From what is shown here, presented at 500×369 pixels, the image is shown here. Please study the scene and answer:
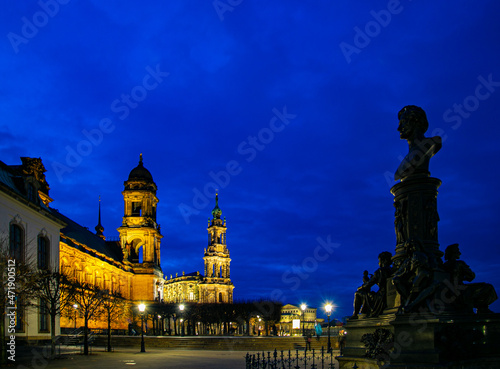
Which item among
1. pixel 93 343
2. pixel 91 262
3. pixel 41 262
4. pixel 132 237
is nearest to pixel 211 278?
pixel 132 237

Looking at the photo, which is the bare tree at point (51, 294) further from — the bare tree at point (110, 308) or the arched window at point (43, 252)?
the bare tree at point (110, 308)

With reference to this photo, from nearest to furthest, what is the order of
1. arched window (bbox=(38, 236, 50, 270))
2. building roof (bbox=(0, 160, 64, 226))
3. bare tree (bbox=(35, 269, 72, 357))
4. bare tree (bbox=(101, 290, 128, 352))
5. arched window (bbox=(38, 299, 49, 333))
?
bare tree (bbox=(35, 269, 72, 357)) < building roof (bbox=(0, 160, 64, 226)) < arched window (bbox=(38, 299, 49, 333)) < arched window (bbox=(38, 236, 50, 270)) < bare tree (bbox=(101, 290, 128, 352))

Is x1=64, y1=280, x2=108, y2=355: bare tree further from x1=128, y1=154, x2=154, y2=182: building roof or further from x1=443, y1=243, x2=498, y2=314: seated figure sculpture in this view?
x1=128, y1=154, x2=154, y2=182: building roof

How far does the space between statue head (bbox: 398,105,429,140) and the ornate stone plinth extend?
62.7 inches

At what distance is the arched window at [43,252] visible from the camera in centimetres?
3999

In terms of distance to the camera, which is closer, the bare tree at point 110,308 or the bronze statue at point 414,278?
the bronze statue at point 414,278

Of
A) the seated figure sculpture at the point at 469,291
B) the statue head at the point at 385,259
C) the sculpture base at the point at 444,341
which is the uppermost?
the statue head at the point at 385,259

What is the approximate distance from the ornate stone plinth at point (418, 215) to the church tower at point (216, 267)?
135 meters

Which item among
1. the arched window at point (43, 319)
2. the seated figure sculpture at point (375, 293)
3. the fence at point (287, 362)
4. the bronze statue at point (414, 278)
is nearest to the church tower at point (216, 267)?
the arched window at point (43, 319)

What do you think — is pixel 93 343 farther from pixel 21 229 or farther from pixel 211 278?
pixel 211 278

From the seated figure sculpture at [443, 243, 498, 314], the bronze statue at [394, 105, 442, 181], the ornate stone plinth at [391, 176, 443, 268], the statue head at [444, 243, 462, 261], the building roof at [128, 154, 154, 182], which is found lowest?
the seated figure sculpture at [443, 243, 498, 314]

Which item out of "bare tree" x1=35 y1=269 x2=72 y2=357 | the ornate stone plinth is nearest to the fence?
the ornate stone plinth

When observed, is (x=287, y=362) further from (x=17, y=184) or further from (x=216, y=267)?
(x=216, y=267)

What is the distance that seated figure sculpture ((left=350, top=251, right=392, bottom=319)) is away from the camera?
47.2 feet
